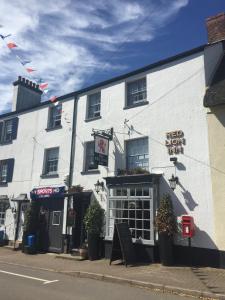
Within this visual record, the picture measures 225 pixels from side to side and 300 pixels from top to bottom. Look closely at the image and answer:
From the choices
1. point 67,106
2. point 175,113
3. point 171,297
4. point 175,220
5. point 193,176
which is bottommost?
point 171,297

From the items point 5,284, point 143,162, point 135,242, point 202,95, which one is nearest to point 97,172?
point 143,162

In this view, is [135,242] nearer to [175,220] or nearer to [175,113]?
[175,220]

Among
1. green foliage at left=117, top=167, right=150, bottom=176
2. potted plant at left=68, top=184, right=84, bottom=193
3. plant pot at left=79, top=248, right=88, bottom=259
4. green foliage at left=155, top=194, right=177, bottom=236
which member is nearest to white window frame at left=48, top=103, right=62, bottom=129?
potted plant at left=68, top=184, right=84, bottom=193

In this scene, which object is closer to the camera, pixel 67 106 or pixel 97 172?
pixel 97 172

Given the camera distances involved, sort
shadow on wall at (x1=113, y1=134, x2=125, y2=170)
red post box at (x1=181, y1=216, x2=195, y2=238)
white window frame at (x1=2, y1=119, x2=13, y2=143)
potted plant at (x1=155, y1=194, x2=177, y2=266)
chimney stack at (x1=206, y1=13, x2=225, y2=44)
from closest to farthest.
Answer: red post box at (x1=181, y1=216, x2=195, y2=238) → potted plant at (x1=155, y1=194, x2=177, y2=266) → chimney stack at (x1=206, y1=13, x2=225, y2=44) → shadow on wall at (x1=113, y1=134, x2=125, y2=170) → white window frame at (x1=2, y1=119, x2=13, y2=143)

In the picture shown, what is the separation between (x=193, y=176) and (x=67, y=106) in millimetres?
8878

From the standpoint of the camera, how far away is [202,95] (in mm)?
12680

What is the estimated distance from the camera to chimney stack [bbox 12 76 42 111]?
22.0 metres

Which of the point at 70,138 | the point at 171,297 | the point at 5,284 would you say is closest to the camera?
the point at 171,297

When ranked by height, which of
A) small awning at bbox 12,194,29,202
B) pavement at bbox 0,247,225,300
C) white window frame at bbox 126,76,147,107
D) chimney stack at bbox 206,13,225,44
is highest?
chimney stack at bbox 206,13,225,44

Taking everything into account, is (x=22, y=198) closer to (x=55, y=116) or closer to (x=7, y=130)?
(x=55, y=116)

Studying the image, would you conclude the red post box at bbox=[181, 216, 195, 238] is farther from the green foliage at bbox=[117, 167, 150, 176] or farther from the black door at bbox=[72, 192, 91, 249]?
the black door at bbox=[72, 192, 91, 249]

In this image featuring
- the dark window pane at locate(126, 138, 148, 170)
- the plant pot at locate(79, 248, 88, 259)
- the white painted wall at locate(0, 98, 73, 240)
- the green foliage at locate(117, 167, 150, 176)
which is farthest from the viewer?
the white painted wall at locate(0, 98, 73, 240)

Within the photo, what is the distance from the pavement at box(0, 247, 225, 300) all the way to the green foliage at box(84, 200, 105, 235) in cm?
132
